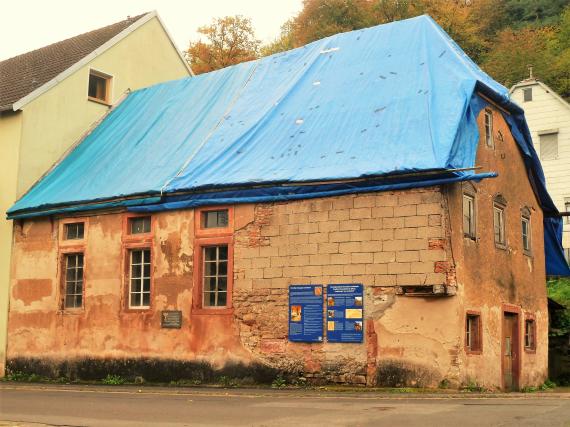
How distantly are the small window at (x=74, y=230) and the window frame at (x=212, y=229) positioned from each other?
154 inches

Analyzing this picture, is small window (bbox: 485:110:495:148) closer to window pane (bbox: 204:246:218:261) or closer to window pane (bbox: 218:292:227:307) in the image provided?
window pane (bbox: 204:246:218:261)

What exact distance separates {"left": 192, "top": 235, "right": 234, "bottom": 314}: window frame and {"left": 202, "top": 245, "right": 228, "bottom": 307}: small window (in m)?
0.08

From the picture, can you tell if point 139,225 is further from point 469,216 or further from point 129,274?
point 469,216

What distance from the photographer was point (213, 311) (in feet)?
57.0

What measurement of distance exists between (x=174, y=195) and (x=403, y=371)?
6.92 meters

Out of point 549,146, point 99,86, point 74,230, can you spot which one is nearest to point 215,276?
point 74,230

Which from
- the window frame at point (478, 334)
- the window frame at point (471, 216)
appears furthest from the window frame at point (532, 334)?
the window frame at point (471, 216)

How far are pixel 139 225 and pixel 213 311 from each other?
3308 mm

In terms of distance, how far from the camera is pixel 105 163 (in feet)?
69.9

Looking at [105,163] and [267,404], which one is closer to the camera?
[267,404]

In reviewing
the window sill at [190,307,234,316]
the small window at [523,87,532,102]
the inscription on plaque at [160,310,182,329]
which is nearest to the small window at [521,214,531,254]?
the window sill at [190,307,234,316]

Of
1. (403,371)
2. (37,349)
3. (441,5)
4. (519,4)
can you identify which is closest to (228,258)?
(403,371)

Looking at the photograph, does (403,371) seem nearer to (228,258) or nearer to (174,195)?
(228,258)

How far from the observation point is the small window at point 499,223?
18.3 m
